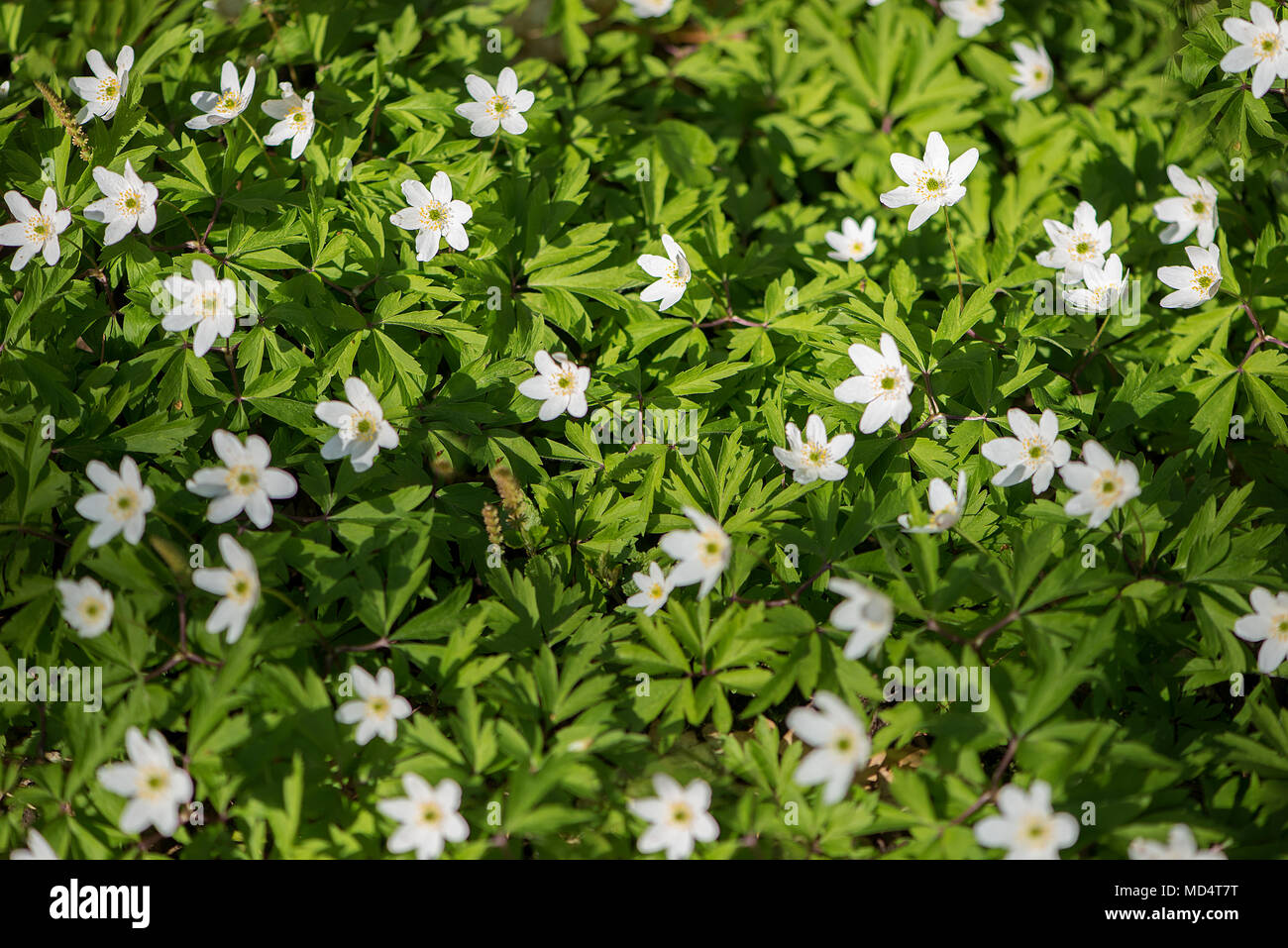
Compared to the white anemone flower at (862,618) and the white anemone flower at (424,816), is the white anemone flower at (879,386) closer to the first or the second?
the white anemone flower at (862,618)

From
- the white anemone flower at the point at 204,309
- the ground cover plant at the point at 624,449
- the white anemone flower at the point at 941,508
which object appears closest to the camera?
the ground cover plant at the point at 624,449

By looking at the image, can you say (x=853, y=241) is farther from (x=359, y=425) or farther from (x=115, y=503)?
(x=115, y=503)

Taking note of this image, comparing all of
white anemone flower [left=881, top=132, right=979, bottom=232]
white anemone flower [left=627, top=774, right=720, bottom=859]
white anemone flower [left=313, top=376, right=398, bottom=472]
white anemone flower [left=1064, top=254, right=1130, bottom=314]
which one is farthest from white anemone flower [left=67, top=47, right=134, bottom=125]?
white anemone flower [left=1064, top=254, right=1130, bottom=314]

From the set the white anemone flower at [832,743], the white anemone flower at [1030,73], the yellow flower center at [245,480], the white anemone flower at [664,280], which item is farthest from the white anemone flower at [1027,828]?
the white anemone flower at [1030,73]

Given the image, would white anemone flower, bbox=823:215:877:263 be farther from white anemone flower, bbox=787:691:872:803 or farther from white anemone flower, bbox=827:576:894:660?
white anemone flower, bbox=787:691:872:803
